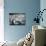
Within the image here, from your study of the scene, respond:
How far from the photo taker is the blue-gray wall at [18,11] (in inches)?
217

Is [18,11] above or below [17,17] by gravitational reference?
above

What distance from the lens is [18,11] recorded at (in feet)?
18.2

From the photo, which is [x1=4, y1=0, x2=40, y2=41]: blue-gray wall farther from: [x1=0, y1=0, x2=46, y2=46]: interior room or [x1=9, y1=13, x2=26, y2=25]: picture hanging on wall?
[x1=9, y1=13, x2=26, y2=25]: picture hanging on wall

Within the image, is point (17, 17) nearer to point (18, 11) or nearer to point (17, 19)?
point (17, 19)

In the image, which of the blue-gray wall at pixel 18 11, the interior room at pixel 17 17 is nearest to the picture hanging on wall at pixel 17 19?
the interior room at pixel 17 17

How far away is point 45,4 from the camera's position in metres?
4.70

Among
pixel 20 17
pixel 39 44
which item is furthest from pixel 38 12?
pixel 39 44

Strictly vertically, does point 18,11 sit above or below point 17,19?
above

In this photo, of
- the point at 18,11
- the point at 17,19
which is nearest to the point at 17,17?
the point at 17,19

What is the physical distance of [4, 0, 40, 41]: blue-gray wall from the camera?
5.50m

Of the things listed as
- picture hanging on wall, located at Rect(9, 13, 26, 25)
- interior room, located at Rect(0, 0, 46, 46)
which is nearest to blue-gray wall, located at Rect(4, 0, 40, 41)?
interior room, located at Rect(0, 0, 46, 46)

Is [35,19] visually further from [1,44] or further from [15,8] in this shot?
[1,44]

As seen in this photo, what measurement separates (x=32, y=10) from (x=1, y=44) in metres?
2.27

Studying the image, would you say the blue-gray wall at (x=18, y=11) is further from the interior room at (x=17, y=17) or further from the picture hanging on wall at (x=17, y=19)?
the picture hanging on wall at (x=17, y=19)
